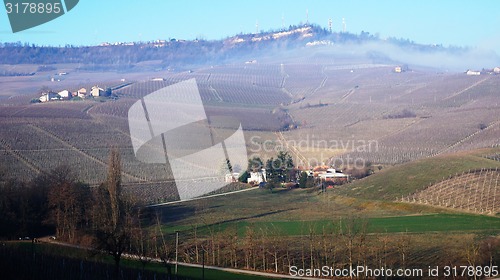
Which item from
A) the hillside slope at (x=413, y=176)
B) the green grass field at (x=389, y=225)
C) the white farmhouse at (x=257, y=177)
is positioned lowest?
the white farmhouse at (x=257, y=177)

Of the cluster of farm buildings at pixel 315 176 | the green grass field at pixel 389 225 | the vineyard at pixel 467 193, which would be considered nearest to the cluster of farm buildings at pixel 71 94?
the cluster of farm buildings at pixel 315 176

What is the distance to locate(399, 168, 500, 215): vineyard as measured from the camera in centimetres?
3456

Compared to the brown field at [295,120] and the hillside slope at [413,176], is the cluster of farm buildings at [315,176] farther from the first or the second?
the brown field at [295,120]

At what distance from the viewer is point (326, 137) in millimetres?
69500

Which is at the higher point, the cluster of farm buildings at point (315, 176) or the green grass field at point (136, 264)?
the green grass field at point (136, 264)

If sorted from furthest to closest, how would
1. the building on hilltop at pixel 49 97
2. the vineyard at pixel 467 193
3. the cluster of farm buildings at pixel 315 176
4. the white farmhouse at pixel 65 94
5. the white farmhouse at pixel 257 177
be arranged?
1. the white farmhouse at pixel 65 94
2. the building on hilltop at pixel 49 97
3. the white farmhouse at pixel 257 177
4. the cluster of farm buildings at pixel 315 176
5. the vineyard at pixel 467 193

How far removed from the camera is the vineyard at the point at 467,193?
1361 inches

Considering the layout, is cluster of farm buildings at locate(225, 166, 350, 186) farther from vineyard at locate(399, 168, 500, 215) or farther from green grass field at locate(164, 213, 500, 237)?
green grass field at locate(164, 213, 500, 237)

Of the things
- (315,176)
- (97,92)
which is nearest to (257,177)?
(315,176)

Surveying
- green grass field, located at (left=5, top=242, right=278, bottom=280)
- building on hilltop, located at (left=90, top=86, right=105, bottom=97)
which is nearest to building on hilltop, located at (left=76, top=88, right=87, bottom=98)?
building on hilltop, located at (left=90, top=86, right=105, bottom=97)

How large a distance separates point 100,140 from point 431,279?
38.2 metres

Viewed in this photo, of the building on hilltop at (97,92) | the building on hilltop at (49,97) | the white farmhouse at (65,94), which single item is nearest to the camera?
the building on hilltop at (49,97)

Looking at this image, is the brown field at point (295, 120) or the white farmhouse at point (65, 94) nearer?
the brown field at point (295, 120)

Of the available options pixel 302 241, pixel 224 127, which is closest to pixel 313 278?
pixel 302 241
